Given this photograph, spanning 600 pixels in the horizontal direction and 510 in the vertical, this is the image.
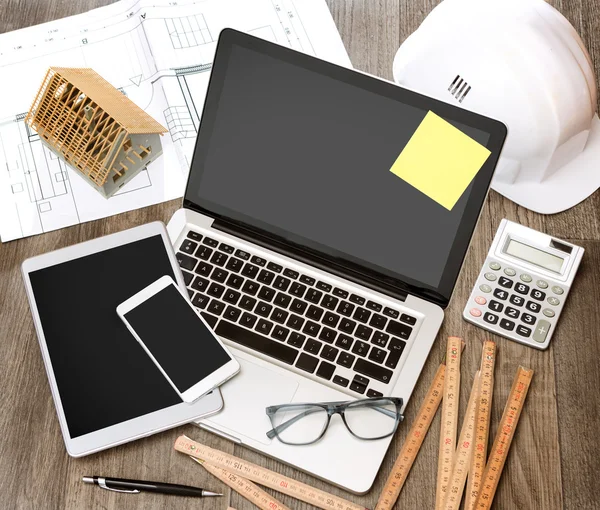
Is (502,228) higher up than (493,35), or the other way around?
(493,35)

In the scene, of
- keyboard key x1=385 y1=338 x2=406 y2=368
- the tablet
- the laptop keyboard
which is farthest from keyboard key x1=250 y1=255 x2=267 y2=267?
keyboard key x1=385 y1=338 x2=406 y2=368

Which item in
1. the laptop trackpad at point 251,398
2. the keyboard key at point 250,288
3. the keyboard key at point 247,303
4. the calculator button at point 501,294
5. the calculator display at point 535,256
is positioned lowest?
the laptop trackpad at point 251,398

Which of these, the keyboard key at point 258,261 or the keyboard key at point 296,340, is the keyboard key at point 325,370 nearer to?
the keyboard key at point 296,340

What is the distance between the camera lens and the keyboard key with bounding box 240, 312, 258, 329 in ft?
2.98

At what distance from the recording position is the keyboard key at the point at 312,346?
2.91ft

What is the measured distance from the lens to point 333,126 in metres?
0.88

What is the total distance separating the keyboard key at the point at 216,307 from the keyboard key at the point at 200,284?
24 millimetres

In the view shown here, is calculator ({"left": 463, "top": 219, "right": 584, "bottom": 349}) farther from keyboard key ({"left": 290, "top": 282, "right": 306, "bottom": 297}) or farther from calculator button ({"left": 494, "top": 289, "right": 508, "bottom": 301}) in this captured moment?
keyboard key ({"left": 290, "top": 282, "right": 306, "bottom": 297})

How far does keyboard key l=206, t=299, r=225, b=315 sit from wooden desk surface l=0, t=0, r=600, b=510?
6.2 inches

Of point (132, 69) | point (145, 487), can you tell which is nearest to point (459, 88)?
point (132, 69)

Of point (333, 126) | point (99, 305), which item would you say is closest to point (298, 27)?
point (333, 126)

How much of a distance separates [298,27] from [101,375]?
2.21 ft

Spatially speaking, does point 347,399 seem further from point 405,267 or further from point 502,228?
point 502,228

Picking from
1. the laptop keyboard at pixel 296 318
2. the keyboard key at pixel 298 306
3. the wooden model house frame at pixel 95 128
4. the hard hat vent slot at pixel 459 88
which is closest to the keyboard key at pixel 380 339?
the laptop keyboard at pixel 296 318
